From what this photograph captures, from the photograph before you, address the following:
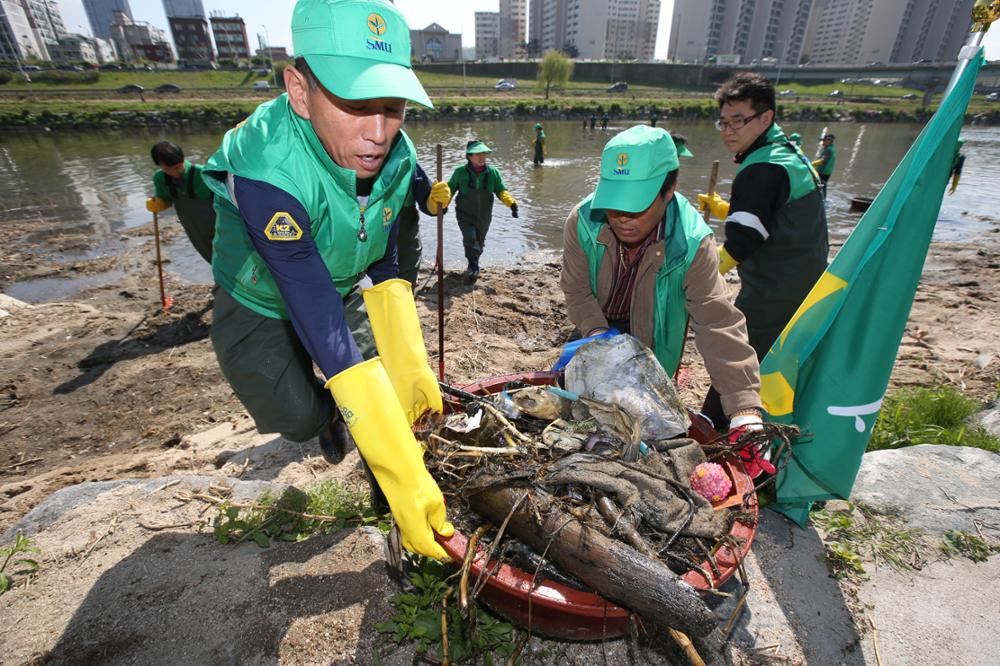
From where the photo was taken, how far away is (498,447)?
1.98m

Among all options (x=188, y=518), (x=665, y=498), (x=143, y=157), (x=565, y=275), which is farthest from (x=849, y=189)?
(x=143, y=157)

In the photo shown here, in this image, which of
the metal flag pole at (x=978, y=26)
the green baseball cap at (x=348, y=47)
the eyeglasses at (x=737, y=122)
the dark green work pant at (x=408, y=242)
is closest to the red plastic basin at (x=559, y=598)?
the green baseball cap at (x=348, y=47)

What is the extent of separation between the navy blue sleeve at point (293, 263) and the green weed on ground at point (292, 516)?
1.10m

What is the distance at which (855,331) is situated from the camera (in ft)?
7.39

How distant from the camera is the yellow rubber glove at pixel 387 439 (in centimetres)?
162

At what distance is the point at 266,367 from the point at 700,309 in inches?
83.3

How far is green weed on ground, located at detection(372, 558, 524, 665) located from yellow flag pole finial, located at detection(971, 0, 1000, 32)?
3100 millimetres

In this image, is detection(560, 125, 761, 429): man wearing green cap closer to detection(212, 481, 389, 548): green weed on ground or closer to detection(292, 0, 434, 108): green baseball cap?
detection(292, 0, 434, 108): green baseball cap

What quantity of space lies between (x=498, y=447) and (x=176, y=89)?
5384cm

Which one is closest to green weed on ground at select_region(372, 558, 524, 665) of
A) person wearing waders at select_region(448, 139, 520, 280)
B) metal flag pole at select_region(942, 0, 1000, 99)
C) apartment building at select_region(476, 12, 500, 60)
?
metal flag pole at select_region(942, 0, 1000, 99)

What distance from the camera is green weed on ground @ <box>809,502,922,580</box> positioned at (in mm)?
2285

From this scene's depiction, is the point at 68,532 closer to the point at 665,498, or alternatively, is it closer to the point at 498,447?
the point at 498,447

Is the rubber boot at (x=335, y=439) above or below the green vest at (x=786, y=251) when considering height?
below

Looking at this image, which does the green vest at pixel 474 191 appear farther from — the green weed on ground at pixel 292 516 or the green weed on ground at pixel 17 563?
the green weed on ground at pixel 17 563
